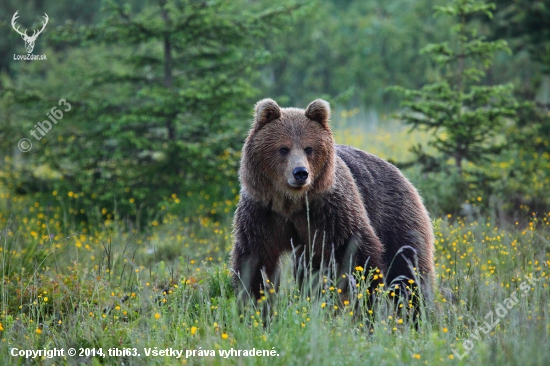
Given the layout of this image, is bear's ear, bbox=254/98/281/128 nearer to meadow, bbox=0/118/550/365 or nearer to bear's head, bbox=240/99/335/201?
bear's head, bbox=240/99/335/201

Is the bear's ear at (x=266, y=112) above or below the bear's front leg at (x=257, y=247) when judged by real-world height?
above

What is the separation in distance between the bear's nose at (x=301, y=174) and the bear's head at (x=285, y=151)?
0.36ft

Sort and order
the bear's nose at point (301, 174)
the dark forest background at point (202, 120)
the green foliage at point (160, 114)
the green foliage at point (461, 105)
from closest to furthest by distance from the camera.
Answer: the bear's nose at point (301, 174) < the green foliage at point (461, 105) < the dark forest background at point (202, 120) < the green foliage at point (160, 114)

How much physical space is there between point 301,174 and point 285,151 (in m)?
0.37

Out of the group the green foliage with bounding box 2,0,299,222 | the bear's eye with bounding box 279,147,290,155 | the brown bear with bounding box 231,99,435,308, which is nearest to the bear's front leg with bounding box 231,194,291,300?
the brown bear with bounding box 231,99,435,308

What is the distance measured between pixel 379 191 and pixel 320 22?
17.2 metres

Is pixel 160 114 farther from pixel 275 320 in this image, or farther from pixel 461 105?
pixel 275 320

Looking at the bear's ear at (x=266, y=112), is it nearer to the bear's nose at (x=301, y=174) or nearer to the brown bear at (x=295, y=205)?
the brown bear at (x=295, y=205)

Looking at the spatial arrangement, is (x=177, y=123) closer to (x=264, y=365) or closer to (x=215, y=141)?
(x=215, y=141)

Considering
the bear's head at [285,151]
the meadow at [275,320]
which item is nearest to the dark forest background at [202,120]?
the meadow at [275,320]

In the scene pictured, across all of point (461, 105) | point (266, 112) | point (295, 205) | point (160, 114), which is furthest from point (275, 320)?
point (160, 114)

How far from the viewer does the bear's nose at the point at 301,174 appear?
4.67m

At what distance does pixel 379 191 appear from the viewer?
18.6 ft

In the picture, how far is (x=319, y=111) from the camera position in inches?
203
